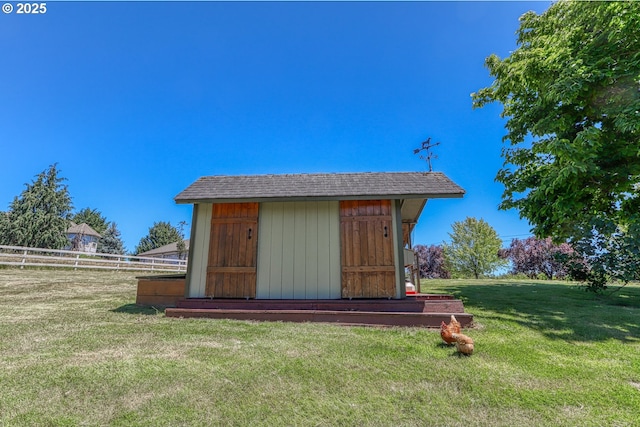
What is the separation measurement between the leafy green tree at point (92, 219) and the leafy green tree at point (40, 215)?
17.4 meters

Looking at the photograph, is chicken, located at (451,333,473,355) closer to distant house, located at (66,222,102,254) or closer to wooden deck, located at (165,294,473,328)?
wooden deck, located at (165,294,473,328)

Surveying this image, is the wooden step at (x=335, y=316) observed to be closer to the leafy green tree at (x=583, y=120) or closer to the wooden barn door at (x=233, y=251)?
the wooden barn door at (x=233, y=251)

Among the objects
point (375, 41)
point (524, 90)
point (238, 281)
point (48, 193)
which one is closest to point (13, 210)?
point (48, 193)

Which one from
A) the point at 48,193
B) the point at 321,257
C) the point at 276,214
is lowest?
the point at 321,257

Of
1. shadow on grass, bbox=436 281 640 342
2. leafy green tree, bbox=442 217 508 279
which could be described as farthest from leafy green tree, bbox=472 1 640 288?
leafy green tree, bbox=442 217 508 279

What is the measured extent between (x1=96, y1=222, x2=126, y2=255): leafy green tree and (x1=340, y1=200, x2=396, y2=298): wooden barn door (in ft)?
158

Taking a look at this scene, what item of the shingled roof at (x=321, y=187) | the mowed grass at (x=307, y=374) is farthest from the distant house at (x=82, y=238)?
the shingled roof at (x=321, y=187)

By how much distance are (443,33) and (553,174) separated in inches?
236

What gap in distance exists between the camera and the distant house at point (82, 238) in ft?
117

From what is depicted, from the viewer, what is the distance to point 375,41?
1001 cm

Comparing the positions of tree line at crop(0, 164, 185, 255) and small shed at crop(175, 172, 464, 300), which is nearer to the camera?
small shed at crop(175, 172, 464, 300)

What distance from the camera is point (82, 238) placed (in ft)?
123

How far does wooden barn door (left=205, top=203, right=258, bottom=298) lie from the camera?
6184mm

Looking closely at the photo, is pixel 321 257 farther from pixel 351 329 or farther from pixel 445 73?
pixel 445 73
